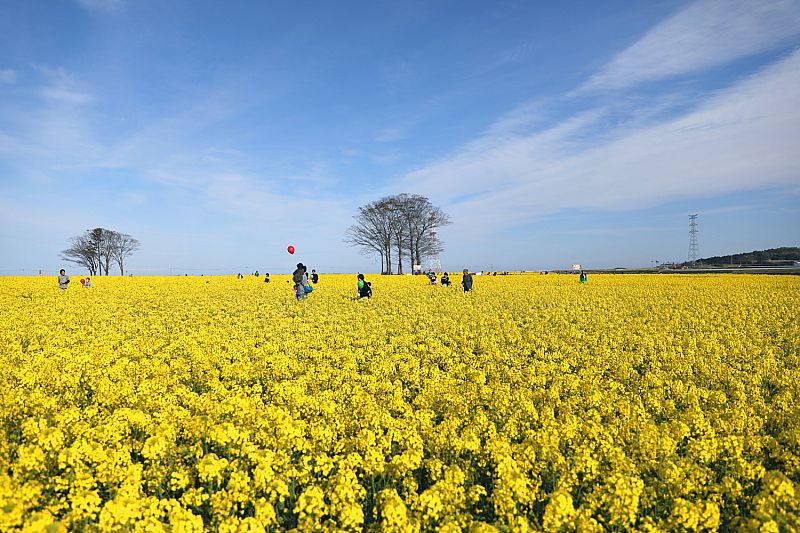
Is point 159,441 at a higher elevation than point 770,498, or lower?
higher

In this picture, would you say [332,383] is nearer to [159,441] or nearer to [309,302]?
[159,441]

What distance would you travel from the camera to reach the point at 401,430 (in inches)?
279

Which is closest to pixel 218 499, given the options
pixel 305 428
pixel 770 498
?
pixel 305 428

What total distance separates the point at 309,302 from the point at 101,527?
25.6m

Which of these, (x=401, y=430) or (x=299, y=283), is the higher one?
(x=299, y=283)

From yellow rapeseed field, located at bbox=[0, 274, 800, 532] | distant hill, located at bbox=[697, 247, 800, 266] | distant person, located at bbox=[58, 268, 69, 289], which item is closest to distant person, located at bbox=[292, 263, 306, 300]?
yellow rapeseed field, located at bbox=[0, 274, 800, 532]

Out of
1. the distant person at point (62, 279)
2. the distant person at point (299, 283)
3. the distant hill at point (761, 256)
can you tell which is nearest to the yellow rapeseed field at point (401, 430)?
the distant person at point (299, 283)

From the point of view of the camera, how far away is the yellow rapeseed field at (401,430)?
5.13m

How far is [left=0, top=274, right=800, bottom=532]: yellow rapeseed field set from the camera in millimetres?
5129

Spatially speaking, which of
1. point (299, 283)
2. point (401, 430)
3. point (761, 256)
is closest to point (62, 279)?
point (299, 283)

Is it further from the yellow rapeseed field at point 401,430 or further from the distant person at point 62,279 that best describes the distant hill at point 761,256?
the distant person at point 62,279

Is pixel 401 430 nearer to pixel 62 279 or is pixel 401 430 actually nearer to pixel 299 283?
pixel 299 283

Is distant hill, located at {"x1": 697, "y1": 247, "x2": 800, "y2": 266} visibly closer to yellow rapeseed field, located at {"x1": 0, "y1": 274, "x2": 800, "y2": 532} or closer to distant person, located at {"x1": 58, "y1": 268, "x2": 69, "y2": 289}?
yellow rapeseed field, located at {"x1": 0, "y1": 274, "x2": 800, "y2": 532}

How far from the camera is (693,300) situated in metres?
29.5
